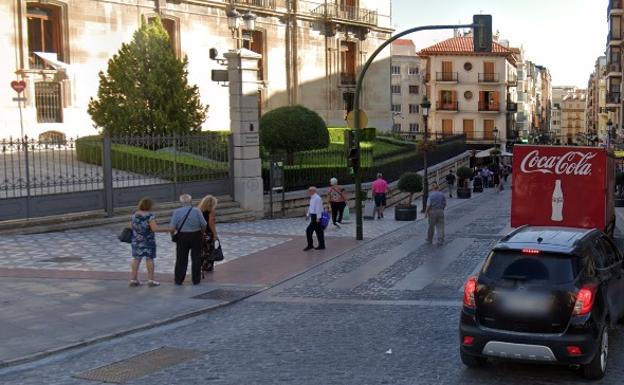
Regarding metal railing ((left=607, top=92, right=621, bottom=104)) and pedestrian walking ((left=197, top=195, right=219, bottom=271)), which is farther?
metal railing ((left=607, top=92, right=621, bottom=104))

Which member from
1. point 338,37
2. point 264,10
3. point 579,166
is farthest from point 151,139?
point 338,37

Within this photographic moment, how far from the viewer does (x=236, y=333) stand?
9719 mm

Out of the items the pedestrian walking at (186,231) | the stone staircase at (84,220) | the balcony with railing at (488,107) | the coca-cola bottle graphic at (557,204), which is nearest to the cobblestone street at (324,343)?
the pedestrian walking at (186,231)

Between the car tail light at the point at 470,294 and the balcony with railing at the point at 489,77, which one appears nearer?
the car tail light at the point at 470,294

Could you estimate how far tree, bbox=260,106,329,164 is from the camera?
2988 cm

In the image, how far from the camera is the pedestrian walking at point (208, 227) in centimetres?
1320

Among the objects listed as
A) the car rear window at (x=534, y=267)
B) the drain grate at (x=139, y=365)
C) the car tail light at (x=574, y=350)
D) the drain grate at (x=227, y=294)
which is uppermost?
the car rear window at (x=534, y=267)

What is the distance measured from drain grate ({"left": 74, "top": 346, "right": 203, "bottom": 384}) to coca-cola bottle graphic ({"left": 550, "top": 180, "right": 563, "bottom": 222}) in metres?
9.87

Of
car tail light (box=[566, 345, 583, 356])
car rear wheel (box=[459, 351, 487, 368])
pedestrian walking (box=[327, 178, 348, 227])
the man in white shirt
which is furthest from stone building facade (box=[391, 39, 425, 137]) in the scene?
car tail light (box=[566, 345, 583, 356])

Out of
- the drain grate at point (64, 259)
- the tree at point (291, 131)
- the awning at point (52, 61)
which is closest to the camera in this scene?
the drain grate at point (64, 259)

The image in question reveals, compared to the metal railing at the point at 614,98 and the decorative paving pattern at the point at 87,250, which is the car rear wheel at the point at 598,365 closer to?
the decorative paving pattern at the point at 87,250

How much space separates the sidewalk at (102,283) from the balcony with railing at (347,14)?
102 feet

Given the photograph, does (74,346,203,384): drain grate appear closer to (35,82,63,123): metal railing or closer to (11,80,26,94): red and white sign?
(11,80,26,94): red and white sign

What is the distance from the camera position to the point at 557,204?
1577 centimetres
